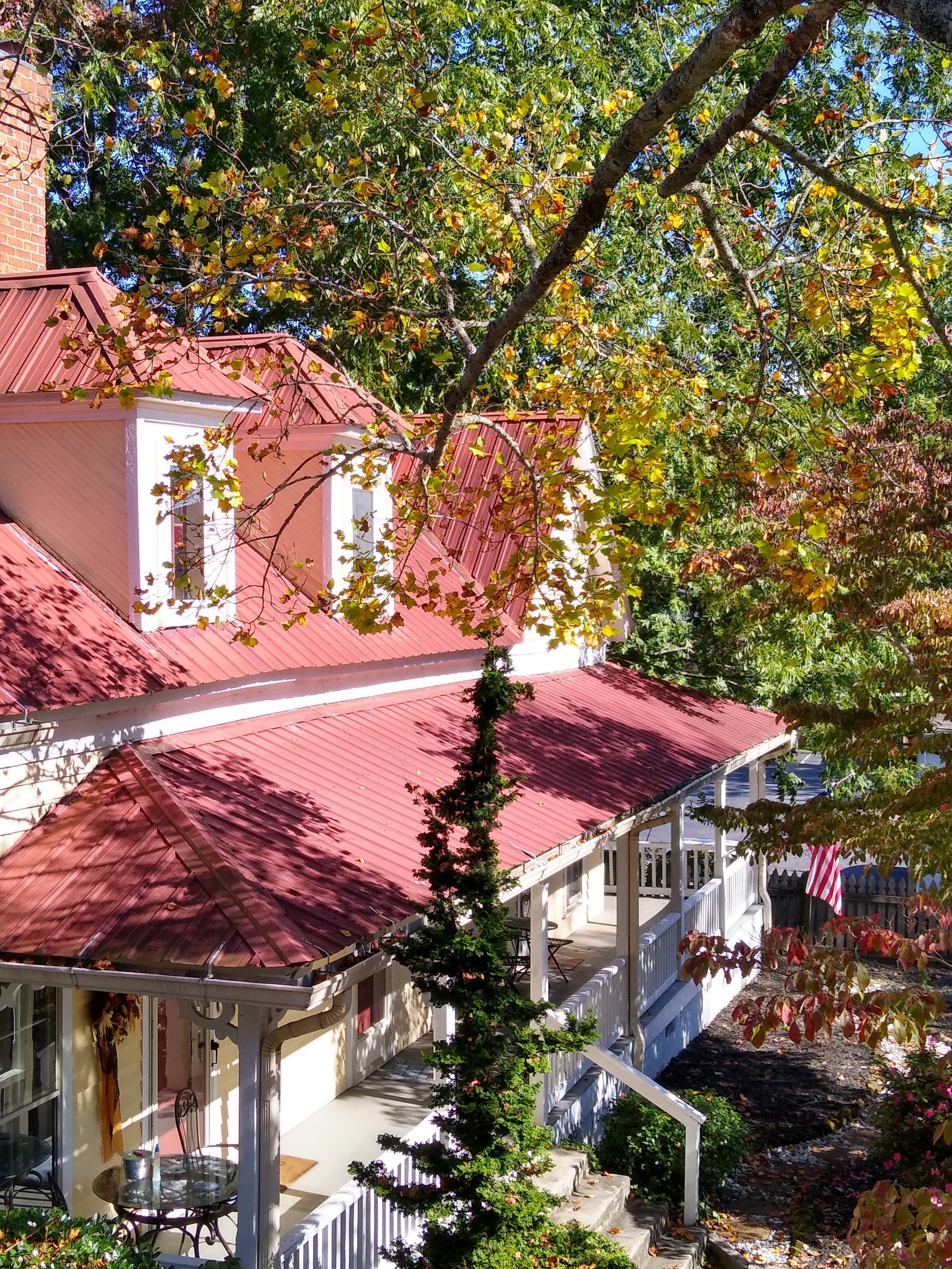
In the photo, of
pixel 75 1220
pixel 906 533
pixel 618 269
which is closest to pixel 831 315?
pixel 906 533

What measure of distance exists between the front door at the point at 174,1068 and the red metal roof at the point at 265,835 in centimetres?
224

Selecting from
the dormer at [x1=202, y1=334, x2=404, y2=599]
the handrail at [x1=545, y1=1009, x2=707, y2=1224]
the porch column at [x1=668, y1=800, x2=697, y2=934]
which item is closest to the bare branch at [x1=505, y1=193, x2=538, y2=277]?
the dormer at [x1=202, y1=334, x2=404, y2=599]

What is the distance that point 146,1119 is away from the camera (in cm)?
978

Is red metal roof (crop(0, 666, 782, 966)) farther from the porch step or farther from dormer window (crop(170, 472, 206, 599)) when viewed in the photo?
the porch step

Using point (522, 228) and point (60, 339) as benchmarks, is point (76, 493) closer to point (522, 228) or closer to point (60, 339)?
point (60, 339)

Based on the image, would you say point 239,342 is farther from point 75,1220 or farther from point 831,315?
point 75,1220

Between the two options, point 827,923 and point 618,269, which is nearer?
point 827,923

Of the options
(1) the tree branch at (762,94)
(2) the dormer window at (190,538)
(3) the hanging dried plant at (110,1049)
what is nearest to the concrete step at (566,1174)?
(3) the hanging dried plant at (110,1049)

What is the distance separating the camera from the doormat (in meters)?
10.2

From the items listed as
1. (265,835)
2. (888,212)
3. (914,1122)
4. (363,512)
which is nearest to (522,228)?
(888,212)

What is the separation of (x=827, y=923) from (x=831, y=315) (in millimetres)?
4461

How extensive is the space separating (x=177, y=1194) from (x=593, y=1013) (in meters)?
4.68

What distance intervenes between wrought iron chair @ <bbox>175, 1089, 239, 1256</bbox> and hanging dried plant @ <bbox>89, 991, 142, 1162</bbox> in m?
0.57

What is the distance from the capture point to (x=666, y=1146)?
39.0 feet
